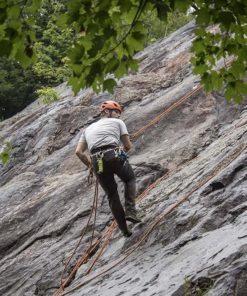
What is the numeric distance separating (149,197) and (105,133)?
1.72 m

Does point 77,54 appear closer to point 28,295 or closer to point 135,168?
point 28,295

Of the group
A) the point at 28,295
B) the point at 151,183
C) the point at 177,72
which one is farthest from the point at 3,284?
the point at 177,72

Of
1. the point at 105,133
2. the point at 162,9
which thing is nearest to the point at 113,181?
the point at 105,133

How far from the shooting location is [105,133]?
8.48 meters

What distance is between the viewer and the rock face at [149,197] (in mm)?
6328

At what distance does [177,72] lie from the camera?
15.7 m

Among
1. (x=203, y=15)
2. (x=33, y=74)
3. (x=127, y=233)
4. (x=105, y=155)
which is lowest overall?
(x=127, y=233)

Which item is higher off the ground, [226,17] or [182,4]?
[182,4]

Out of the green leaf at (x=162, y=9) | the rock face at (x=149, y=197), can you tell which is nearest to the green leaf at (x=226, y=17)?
the green leaf at (x=162, y=9)

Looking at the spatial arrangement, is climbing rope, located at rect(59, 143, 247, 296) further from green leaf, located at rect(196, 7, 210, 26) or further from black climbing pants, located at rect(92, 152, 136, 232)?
green leaf, located at rect(196, 7, 210, 26)

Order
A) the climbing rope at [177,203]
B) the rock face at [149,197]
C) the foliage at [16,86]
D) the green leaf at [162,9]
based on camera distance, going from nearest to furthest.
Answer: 1. the green leaf at [162,9]
2. the rock face at [149,197]
3. the climbing rope at [177,203]
4. the foliage at [16,86]

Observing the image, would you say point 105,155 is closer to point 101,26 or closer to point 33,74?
point 101,26

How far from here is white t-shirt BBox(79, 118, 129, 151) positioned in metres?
8.44

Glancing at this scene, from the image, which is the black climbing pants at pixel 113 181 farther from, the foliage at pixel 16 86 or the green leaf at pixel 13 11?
the foliage at pixel 16 86
